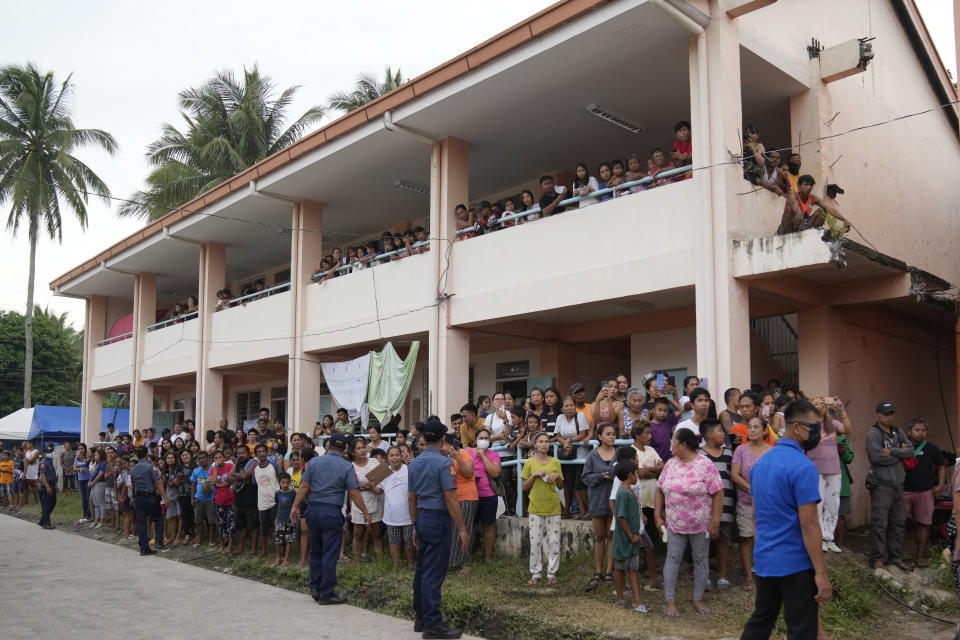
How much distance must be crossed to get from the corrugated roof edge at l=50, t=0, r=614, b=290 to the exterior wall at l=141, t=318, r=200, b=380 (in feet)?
10.3

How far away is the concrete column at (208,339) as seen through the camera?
19547 mm

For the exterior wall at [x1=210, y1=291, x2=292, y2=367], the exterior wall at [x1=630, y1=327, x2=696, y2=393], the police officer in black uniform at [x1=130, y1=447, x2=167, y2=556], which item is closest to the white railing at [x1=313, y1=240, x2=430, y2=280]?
the exterior wall at [x1=210, y1=291, x2=292, y2=367]

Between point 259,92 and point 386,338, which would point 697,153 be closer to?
point 386,338

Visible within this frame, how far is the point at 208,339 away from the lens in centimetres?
2009

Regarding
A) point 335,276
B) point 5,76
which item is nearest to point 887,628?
point 335,276

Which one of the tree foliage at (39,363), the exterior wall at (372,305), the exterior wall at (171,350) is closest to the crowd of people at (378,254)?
the exterior wall at (372,305)

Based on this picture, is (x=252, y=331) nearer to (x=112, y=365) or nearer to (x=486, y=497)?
(x=112, y=365)

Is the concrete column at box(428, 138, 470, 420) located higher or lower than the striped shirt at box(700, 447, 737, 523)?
higher

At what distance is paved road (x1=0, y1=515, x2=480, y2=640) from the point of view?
25.1 feet

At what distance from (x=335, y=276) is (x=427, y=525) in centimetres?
1002

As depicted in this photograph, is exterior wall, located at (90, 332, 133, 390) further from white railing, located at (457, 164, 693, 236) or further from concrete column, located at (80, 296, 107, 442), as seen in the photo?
white railing, located at (457, 164, 693, 236)

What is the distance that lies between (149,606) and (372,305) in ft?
24.1

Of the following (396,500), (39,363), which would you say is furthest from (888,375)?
(39,363)

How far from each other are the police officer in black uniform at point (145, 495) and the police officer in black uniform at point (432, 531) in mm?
7426
